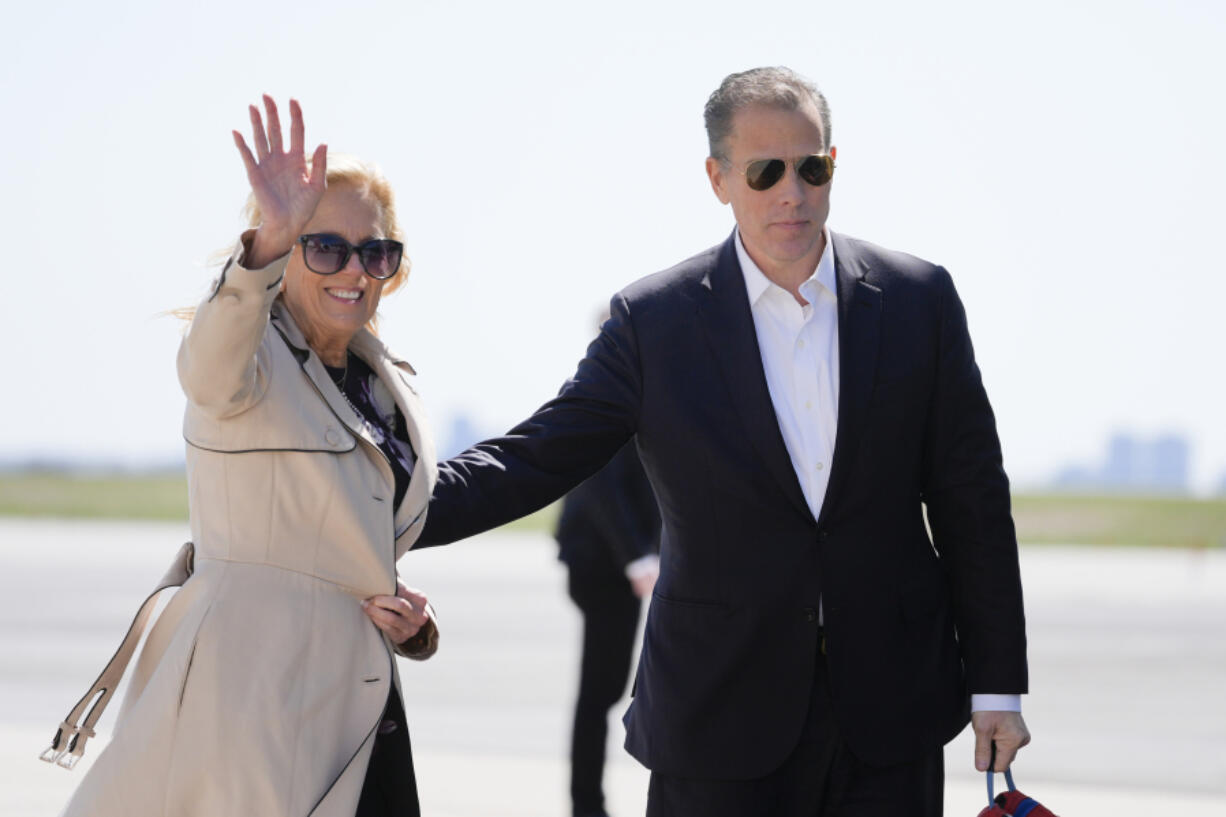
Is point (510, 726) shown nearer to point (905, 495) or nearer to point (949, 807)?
point (949, 807)

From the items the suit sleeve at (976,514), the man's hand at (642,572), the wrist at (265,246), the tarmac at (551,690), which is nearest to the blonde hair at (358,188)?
the wrist at (265,246)

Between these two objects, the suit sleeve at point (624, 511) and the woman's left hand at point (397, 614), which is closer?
the woman's left hand at point (397, 614)

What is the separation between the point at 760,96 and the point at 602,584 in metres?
2.92

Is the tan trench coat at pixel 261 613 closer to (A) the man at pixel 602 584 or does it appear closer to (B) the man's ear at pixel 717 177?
(B) the man's ear at pixel 717 177

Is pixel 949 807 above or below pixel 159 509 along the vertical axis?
Answer: above

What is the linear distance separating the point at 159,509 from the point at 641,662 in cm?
4115

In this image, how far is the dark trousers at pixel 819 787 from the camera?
126 inches

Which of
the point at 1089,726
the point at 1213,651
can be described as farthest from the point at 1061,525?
the point at 1089,726

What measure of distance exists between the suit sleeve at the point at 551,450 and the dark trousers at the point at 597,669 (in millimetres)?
2373

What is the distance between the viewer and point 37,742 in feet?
24.8

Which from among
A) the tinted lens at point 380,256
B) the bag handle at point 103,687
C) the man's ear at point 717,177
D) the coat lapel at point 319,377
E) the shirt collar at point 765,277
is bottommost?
the bag handle at point 103,687

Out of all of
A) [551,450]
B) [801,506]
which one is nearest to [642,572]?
Result: [551,450]

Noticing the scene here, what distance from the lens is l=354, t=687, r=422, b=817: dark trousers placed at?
3270 millimetres

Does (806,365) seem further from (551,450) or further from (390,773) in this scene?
(390,773)
